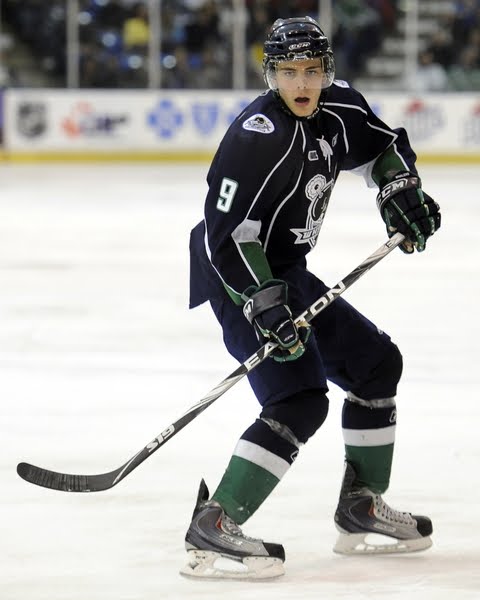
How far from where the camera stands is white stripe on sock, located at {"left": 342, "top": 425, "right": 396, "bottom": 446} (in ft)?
9.98

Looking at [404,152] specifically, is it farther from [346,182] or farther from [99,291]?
[346,182]

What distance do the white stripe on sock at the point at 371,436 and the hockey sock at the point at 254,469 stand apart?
0.77 ft

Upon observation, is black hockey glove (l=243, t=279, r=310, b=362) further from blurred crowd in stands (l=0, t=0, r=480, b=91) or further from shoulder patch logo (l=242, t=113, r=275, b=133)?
blurred crowd in stands (l=0, t=0, r=480, b=91)

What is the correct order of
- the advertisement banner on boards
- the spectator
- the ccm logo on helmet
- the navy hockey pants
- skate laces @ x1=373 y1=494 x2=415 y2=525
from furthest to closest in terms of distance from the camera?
the spectator
the advertisement banner on boards
skate laces @ x1=373 y1=494 x2=415 y2=525
the navy hockey pants
the ccm logo on helmet

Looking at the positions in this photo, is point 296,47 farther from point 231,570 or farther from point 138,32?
point 138,32

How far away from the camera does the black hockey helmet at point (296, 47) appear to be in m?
2.84

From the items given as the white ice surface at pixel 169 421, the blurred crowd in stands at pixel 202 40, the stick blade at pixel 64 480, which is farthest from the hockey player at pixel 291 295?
the blurred crowd in stands at pixel 202 40

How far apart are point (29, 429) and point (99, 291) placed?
8.39 ft

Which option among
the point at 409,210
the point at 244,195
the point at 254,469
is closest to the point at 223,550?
the point at 254,469

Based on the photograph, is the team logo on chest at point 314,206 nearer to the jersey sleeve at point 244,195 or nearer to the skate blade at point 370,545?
the jersey sleeve at point 244,195

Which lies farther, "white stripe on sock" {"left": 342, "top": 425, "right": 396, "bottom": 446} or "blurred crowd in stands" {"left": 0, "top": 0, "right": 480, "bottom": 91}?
"blurred crowd in stands" {"left": 0, "top": 0, "right": 480, "bottom": 91}

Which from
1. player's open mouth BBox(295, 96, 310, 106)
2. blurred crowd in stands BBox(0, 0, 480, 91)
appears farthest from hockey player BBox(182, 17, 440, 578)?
blurred crowd in stands BBox(0, 0, 480, 91)

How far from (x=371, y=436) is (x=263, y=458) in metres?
0.33

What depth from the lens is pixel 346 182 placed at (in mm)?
12383
